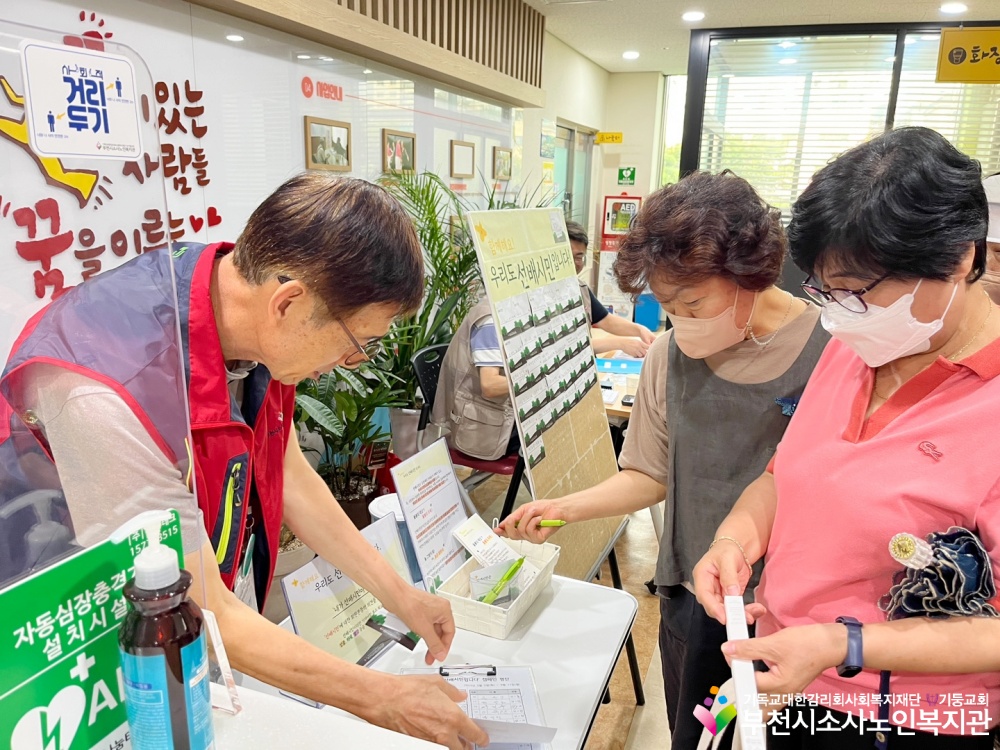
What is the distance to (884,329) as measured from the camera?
0.98 meters

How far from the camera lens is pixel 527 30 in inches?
218

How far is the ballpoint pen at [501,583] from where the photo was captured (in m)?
1.50

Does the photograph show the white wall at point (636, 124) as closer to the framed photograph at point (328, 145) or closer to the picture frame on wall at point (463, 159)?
the picture frame on wall at point (463, 159)

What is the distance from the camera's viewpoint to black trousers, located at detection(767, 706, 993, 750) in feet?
3.24

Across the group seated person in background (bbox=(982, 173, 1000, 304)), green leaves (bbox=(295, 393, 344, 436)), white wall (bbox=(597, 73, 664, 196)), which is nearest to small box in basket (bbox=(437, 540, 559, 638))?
seated person in background (bbox=(982, 173, 1000, 304))

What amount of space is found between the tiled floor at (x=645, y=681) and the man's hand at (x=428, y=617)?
1.17 m

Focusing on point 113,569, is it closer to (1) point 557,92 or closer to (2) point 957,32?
(2) point 957,32

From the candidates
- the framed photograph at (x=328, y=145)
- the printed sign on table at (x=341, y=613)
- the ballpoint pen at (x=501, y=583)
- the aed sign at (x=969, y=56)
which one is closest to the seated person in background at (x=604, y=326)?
the framed photograph at (x=328, y=145)

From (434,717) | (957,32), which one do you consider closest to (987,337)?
(434,717)

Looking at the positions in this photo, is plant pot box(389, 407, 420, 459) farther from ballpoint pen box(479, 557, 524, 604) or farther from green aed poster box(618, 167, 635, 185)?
green aed poster box(618, 167, 635, 185)

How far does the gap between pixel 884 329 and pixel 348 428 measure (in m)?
2.51

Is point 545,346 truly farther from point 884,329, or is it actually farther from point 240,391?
point 884,329

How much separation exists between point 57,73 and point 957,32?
230 inches

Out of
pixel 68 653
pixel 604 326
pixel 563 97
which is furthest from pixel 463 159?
pixel 68 653
